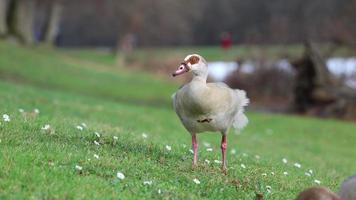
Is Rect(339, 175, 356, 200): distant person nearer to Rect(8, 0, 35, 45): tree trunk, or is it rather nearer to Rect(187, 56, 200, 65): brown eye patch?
Rect(187, 56, 200, 65): brown eye patch

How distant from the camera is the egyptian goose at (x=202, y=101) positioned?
9039mm

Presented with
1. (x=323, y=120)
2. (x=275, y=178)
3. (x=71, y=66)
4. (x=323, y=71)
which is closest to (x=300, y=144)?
(x=323, y=120)

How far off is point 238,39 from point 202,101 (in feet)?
248

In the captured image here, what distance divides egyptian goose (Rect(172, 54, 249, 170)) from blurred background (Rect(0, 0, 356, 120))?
915 inches

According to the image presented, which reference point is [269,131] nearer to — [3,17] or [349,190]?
[349,190]

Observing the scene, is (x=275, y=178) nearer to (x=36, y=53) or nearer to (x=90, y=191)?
(x=90, y=191)

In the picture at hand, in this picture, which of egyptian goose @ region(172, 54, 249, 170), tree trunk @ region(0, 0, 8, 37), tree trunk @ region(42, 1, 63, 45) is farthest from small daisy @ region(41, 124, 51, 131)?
tree trunk @ region(42, 1, 63, 45)

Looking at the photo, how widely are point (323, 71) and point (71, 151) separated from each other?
25.1m

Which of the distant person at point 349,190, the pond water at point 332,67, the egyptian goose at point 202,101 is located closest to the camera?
the distant person at point 349,190

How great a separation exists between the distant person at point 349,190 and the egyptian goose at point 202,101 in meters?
2.16

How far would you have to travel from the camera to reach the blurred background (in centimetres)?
3350

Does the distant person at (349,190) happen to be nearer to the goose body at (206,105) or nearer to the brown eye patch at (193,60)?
the goose body at (206,105)

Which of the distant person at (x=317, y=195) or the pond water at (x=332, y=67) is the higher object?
the distant person at (x=317, y=195)

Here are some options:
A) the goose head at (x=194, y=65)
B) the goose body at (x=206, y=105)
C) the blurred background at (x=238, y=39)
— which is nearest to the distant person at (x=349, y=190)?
the goose body at (x=206, y=105)
